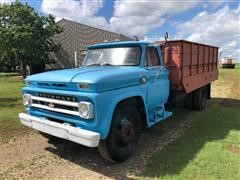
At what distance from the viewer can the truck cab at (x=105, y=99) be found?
474 cm

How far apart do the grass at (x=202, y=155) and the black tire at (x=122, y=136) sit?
1.74 ft

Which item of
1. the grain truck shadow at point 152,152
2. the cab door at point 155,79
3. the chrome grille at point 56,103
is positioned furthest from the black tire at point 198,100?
the chrome grille at point 56,103

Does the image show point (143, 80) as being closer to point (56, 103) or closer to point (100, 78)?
point (100, 78)

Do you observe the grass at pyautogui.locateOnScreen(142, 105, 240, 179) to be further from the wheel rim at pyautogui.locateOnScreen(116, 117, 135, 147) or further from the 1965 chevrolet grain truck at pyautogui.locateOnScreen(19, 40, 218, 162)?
the 1965 chevrolet grain truck at pyautogui.locateOnScreen(19, 40, 218, 162)

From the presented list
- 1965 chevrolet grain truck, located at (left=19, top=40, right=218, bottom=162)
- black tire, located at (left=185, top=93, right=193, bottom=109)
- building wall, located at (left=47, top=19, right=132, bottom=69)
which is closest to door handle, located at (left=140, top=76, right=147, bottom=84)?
1965 chevrolet grain truck, located at (left=19, top=40, right=218, bottom=162)

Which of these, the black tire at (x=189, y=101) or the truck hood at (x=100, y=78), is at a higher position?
the truck hood at (x=100, y=78)

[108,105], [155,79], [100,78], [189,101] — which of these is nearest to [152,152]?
[155,79]

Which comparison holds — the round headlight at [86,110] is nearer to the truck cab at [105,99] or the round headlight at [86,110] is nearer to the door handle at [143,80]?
the truck cab at [105,99]

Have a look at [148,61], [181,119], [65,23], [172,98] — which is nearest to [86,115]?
[148,61]

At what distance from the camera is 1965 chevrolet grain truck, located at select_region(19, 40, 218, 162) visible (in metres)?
4.76

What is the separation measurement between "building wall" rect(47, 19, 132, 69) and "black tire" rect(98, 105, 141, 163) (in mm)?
26116

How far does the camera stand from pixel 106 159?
537 cm

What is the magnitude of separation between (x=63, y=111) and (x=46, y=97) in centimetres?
58

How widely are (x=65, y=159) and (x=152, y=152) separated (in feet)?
6.02
